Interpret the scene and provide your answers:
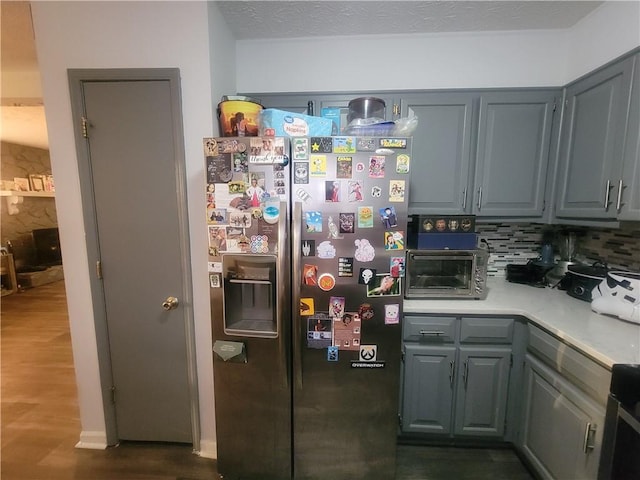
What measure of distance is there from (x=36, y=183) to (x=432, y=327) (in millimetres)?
6964

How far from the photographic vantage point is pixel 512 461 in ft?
5.38

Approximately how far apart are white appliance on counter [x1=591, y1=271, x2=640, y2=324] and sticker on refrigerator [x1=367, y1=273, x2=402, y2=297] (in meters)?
1.11

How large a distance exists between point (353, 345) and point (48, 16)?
2348mm

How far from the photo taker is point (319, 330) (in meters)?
1.33

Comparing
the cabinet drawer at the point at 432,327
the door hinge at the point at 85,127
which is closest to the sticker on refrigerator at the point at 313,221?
the cabinet drawer at the point at 432,327

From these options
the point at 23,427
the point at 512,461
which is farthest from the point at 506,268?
the point at 23,427

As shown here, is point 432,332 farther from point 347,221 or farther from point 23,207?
point 23,207

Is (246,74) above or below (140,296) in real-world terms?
above

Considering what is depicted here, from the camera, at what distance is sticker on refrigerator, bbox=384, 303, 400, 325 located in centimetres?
132

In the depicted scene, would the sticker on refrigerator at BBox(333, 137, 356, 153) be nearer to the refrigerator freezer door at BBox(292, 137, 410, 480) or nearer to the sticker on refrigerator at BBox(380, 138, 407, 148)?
the refrigerator freezer door at BBox(292, 137, 410, 480)

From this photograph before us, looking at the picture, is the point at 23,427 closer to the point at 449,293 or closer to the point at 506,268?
the point at 449,293

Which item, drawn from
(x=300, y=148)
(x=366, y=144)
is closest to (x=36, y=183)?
(x=300, y=148)

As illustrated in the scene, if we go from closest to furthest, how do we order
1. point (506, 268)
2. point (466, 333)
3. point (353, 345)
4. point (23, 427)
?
point (353, 345), point (466, 333), point (23, 427), point (506, 268)

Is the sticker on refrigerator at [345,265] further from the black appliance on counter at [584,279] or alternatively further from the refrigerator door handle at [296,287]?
the black appliance on counter at [584,279]
